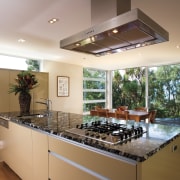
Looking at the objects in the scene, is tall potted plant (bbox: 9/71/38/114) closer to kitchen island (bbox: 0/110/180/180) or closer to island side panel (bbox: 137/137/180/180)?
kitchen island (bbox: 0/110/180/180)

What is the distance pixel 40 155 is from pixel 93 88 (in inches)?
227

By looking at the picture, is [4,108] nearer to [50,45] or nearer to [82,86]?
[50,45]

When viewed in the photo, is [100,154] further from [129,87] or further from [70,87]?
[129,87]

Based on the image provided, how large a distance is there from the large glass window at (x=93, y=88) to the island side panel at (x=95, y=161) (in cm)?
556

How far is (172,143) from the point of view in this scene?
1.58m

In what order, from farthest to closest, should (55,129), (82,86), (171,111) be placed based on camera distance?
1. (82,86)
2. (171,111)
3. (55,129)

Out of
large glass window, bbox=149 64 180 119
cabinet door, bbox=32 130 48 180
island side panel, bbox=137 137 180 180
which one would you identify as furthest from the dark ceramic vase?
large glass window, bbox=149 64 180 119

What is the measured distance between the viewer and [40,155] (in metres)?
2.17

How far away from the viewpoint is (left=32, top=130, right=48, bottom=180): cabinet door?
2.08 m

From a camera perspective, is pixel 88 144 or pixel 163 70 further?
pixel 163 70

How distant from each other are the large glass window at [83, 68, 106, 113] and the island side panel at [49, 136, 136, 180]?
5557mm

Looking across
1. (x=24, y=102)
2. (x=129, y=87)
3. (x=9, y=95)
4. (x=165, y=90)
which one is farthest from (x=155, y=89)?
(x=9, y=95)

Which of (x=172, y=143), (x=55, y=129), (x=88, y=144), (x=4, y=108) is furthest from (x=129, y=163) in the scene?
(x=4, y=108)

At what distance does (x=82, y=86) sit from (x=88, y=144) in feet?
18.6
